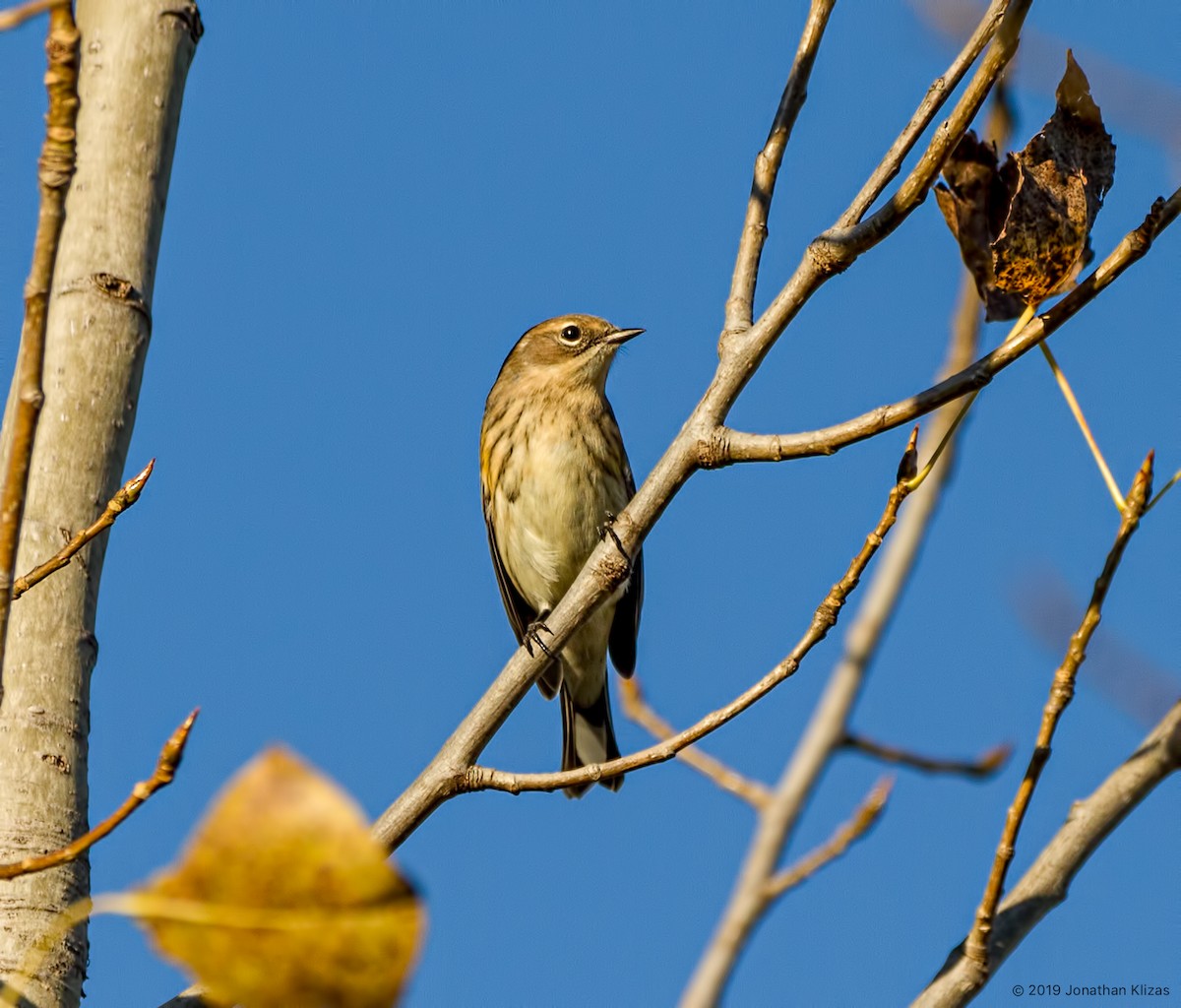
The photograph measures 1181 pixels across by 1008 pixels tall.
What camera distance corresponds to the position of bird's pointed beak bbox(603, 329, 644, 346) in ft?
31.2

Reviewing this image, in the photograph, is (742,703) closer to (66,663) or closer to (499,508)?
(66,663)

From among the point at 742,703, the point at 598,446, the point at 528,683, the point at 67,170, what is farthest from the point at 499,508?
the point at 67,170

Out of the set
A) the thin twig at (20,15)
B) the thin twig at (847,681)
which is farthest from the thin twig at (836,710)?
the thin twig at (20,15)

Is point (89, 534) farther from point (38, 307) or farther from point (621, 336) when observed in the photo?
point (621, 336)

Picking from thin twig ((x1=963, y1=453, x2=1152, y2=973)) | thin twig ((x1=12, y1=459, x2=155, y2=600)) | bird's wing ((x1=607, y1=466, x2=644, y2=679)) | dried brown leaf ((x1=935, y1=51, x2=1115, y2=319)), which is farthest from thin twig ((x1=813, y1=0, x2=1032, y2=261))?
bird's wing ((x1=607, y1=466, x2=644, y2=679))

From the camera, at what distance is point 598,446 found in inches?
364

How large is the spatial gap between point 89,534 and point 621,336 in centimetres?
671

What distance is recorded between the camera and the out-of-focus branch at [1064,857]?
111 inches

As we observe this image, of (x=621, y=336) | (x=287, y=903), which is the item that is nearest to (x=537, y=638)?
(x=287, y=903)

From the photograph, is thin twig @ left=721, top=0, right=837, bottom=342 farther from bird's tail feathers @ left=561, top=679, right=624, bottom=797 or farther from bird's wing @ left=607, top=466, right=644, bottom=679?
bird's tail feathers @ left=561, top=679, right=624, bottom=797

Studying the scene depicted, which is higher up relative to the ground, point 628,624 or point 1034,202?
point 1034,202

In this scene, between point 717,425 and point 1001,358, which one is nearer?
point 1001,358

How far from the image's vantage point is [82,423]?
3805 mm

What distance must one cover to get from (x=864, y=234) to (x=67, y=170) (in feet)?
6.66
